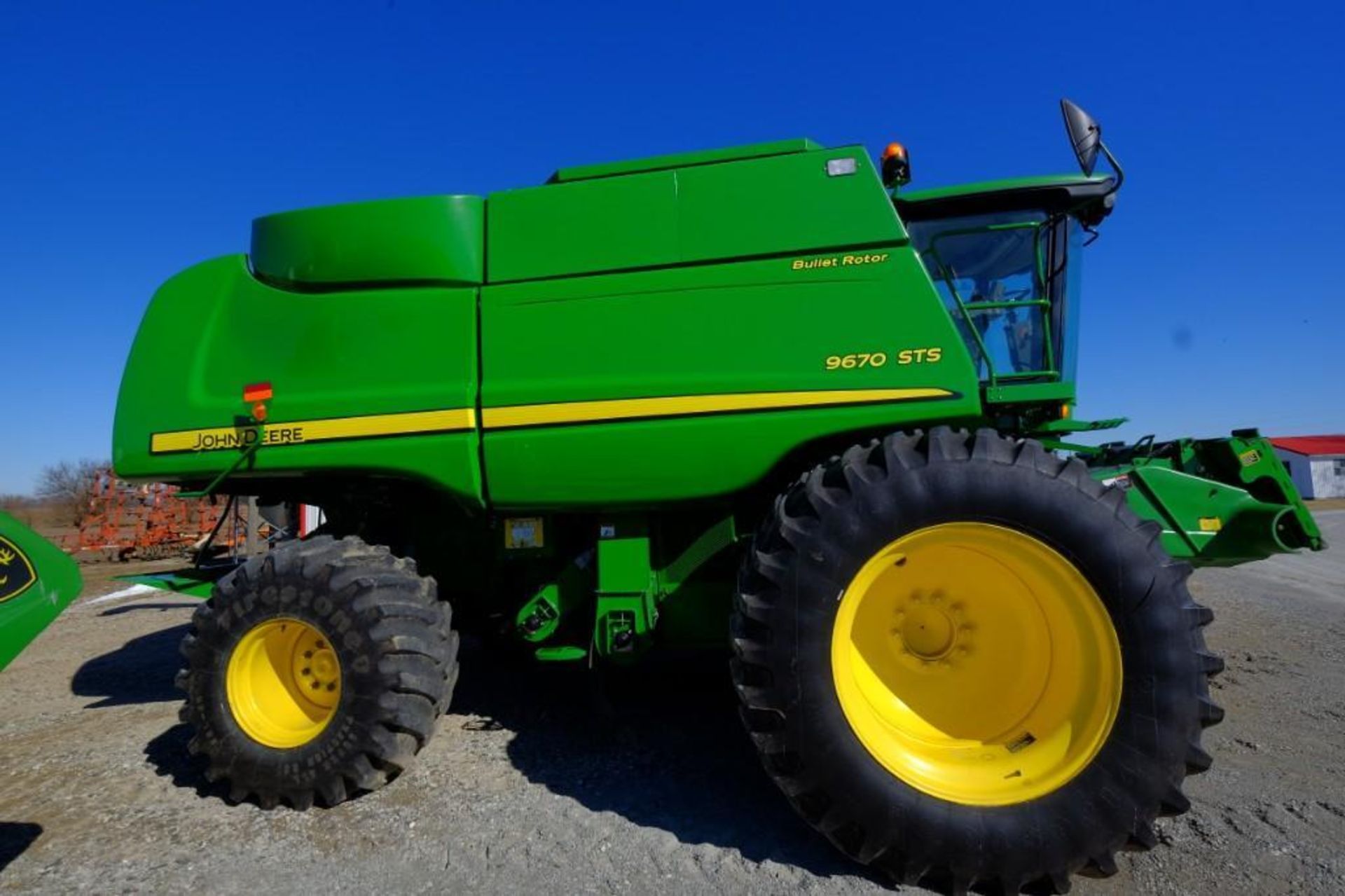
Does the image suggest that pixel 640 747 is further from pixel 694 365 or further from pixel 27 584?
pixel 27 584

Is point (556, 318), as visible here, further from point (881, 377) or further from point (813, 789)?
point (813, 789)

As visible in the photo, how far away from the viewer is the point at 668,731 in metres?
3.98

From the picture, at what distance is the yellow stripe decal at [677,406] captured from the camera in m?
3.12

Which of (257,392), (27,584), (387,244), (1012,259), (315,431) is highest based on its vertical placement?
(387,244)

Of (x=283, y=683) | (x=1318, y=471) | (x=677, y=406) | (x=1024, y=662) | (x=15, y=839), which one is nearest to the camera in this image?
(x=1024, y=662)

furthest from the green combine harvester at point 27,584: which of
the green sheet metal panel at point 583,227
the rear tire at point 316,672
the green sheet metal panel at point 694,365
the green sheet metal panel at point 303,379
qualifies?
the green sheet metal panel at point 583,227

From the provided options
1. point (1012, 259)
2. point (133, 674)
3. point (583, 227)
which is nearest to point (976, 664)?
point (1012, 259)

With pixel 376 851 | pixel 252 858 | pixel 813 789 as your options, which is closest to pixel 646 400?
pixel 813 789

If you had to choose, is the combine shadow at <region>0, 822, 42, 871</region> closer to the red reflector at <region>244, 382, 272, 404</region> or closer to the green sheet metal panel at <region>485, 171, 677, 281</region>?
the red reflector at <region>244, 382, 272, 404</region>

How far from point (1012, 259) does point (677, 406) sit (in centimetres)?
182

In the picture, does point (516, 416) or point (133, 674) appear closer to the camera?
point (516, 416)

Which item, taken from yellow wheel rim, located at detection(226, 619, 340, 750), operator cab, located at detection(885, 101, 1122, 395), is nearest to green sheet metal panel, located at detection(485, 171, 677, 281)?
operator cab, located at detection(885, 101, 1122, 395)

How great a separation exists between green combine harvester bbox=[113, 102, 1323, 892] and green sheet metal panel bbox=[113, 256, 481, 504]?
17 millimetres

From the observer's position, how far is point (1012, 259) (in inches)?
142
